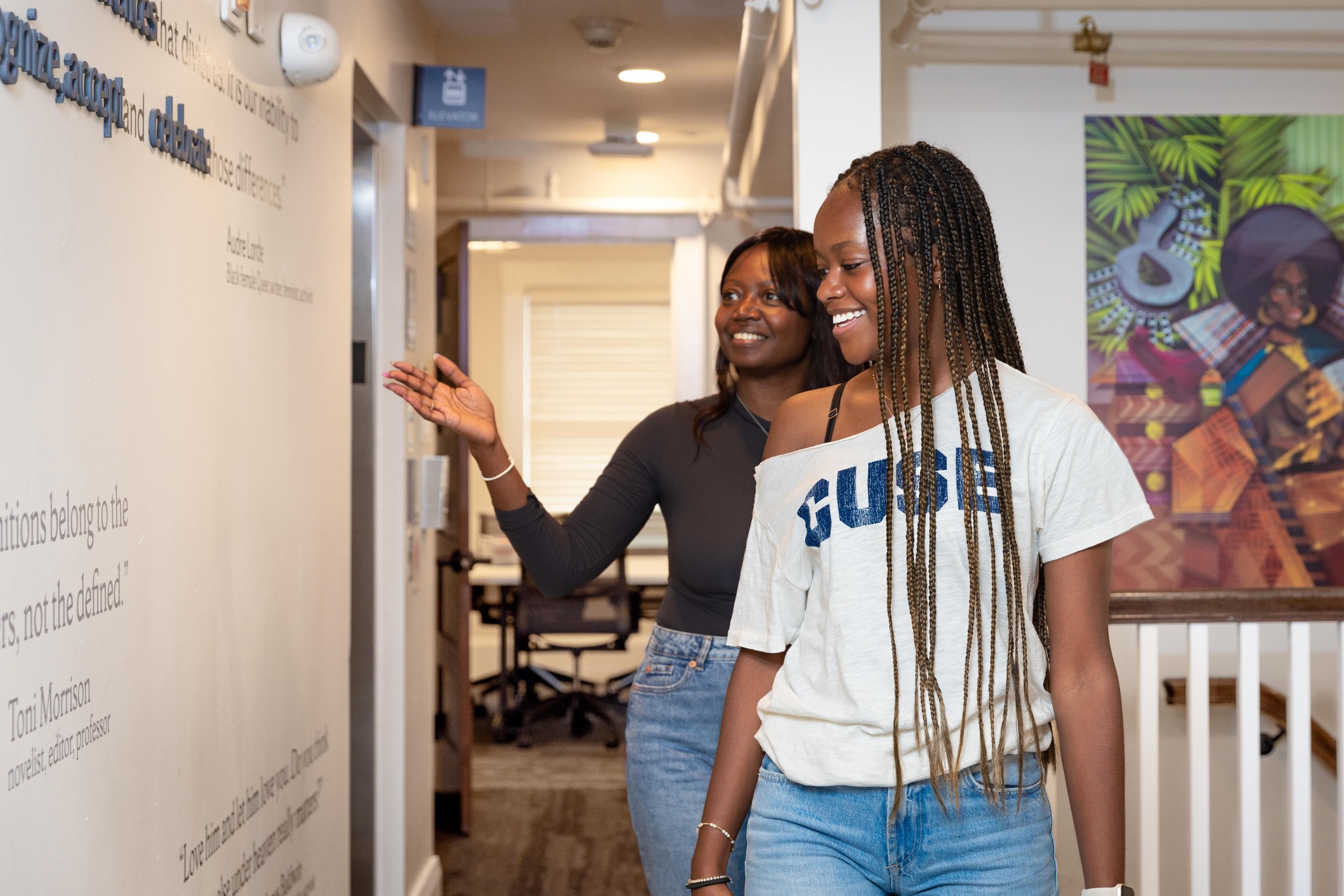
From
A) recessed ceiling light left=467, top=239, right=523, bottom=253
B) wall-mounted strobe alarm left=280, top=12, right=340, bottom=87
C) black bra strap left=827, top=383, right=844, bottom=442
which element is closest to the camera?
black bra strap left=827, top=383, right=844, bottom=442

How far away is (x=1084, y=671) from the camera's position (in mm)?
1194

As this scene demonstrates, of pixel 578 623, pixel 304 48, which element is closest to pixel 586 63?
pixel 304 48

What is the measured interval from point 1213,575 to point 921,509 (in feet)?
7.13

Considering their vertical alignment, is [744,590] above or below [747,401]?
below

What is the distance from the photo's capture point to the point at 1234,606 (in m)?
2.16

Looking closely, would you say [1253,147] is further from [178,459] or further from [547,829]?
[547,829]

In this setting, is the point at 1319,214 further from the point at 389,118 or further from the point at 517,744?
the point at 517,744

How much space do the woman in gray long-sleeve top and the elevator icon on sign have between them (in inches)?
65.5

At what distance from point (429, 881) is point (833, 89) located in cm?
258

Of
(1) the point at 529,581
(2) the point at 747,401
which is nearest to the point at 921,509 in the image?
(2) the point at 747,401

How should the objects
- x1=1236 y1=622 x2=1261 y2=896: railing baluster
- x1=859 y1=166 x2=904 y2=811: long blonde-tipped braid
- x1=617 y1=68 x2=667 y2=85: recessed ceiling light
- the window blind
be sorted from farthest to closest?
the window blind, x1=617 y1=68 x2=667 y2=85: recessed ceiling light, x1=1236 y1=622 x2=1261 y2=896: railing baluster, x1=859 y1=166 x2=904 y2=811: long blonde-tipped braid

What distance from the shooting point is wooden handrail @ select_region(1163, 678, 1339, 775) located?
2.89 metres

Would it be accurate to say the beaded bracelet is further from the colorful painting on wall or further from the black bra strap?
the colorful painting on wall

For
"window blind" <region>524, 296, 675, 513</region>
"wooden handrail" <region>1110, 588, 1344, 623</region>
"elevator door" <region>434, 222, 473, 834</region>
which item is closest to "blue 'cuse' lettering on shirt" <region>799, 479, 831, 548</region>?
"wooden handrail" <region>1110, 588, 1344, 623</region>
